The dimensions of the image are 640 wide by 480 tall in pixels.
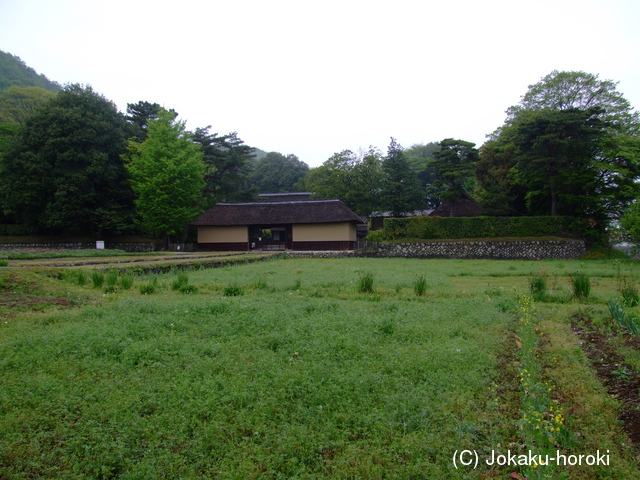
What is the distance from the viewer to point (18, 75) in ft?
192

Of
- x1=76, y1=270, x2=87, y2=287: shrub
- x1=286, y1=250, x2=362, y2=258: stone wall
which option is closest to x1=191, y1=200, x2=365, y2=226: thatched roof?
x1=286, y1=250, x2=362, y2=258: stone wall

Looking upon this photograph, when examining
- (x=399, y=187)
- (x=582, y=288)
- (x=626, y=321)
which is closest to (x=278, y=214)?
(x=399, y=187)

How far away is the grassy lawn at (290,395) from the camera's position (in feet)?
9.61

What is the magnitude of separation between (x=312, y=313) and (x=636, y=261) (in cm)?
2155

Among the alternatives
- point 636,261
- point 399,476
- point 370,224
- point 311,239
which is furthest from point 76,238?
point 636,261

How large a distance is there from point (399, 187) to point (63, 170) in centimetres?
2599

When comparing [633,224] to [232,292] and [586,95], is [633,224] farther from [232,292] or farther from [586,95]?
[232,292]

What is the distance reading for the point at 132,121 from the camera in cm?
3469

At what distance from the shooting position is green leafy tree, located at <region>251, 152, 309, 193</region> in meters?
56.8

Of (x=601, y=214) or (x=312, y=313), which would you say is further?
(x=601, y=214)

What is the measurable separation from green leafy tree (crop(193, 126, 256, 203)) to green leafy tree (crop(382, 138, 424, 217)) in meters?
12.9

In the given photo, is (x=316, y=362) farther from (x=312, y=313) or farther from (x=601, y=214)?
(x=601, y=214)

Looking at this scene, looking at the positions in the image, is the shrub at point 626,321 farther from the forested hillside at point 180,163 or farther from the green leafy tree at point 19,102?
the green leafy tree at point 19,102

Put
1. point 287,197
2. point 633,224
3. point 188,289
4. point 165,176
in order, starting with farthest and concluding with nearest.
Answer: point 287,197 → point 165,176 → point 633,224 → point 188,289
